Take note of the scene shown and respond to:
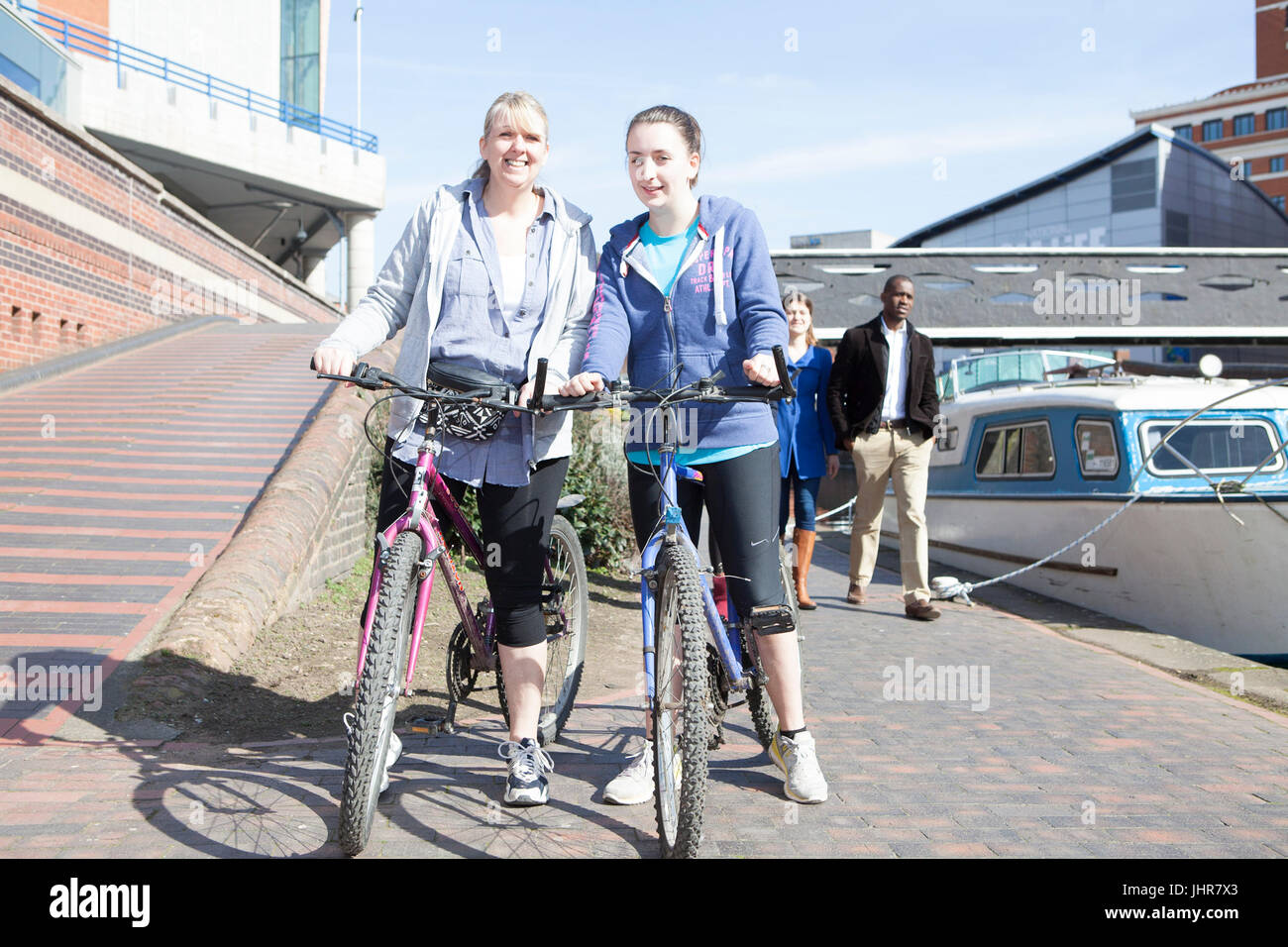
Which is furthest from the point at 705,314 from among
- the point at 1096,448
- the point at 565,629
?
the point at 1096,448

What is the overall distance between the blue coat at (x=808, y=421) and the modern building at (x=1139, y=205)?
45443mm

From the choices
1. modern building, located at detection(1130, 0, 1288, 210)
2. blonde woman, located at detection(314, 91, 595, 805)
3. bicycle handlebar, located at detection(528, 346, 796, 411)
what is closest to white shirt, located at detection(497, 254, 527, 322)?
blonde woman, located at detection(314, 91, 595, 805)

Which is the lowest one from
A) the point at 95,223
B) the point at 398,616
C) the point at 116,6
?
the point at 398,616

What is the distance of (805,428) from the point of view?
24.4 ft

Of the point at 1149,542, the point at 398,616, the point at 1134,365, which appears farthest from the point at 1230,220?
the point at 398,616

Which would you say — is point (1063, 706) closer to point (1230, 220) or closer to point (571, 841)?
point (571, 841)

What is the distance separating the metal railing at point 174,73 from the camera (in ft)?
82.7

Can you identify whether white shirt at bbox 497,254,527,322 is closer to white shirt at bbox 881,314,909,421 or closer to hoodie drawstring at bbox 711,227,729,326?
hoodie drawstring at bbox 711,227,729,326

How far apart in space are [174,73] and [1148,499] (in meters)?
27.3

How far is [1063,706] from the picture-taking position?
515 cm

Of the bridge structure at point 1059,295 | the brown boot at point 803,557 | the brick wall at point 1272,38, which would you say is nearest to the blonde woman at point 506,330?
the brown boot at point 803,557

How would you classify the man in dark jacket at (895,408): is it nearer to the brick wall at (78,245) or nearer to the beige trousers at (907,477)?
the beige trousers at (907,477)

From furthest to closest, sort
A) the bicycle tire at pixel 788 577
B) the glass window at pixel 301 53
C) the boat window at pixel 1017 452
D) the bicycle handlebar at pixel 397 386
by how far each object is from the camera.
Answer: the glass window at pixel 301 53 → the boat window at pixel 1017 452 → the bicycle tire at pixel 788 577 → the bicycle handlebar at pixel 397 386
